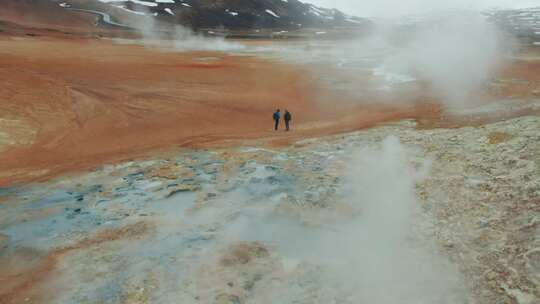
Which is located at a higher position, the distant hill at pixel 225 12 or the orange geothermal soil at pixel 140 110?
the distant hill at pixel 225 12

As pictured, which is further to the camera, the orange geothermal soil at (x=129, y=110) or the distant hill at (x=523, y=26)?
the distant hill at (x=523, y=26)

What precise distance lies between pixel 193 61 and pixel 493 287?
3069cm

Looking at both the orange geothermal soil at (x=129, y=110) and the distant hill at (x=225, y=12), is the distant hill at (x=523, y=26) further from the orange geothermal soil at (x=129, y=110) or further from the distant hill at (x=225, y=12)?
the orange geothermal soil at (x=129, y=110)

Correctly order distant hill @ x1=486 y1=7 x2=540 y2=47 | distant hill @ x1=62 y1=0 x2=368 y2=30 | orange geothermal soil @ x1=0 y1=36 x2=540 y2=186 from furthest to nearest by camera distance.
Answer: distant hill @ x1=62 y1=0 x2=368 y2=30 → distant hill @ x1=486 y1=7 x2=540 y2=47 → orange geothermal soil @ x1=0 y1=36 x2=540 y2=186

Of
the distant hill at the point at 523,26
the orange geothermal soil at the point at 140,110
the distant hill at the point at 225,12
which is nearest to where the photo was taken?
the orange geothermal soil at the point at 140,110

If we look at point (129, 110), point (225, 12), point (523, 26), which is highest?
point (523, 26)

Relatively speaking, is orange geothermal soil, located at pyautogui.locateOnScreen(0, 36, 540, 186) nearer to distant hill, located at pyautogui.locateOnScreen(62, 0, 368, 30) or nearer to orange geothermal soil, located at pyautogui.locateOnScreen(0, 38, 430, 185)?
orange geothermal soil, located at pyautogui.locateOnScreen(0, 38, 430, 185)

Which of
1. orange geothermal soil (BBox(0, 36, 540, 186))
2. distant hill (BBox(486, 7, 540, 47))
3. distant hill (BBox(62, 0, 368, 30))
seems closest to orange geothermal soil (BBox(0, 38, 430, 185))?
orange geothermal soil (BBox(0, 36, 540, 186))

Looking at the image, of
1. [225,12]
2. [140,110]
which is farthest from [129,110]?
[225,12]

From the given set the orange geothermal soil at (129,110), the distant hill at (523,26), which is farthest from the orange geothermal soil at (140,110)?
the distant hill at (523,26)

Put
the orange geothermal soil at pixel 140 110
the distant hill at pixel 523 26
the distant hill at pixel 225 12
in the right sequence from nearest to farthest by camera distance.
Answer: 1. the orange geothermal soil at pixel 140 110
2. the distant hill at pixel 523 26
3. the distant hill at pixel 225 12

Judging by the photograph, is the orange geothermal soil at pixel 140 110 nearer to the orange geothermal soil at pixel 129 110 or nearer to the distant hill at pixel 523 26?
the orange geothermal soil at pixel 129 110

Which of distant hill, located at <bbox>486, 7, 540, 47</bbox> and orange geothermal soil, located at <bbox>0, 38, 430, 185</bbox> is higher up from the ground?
distant hill, located at <bbox>486, 7, 540, 47</bbox>

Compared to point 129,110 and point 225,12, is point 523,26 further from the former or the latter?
point 129,110
